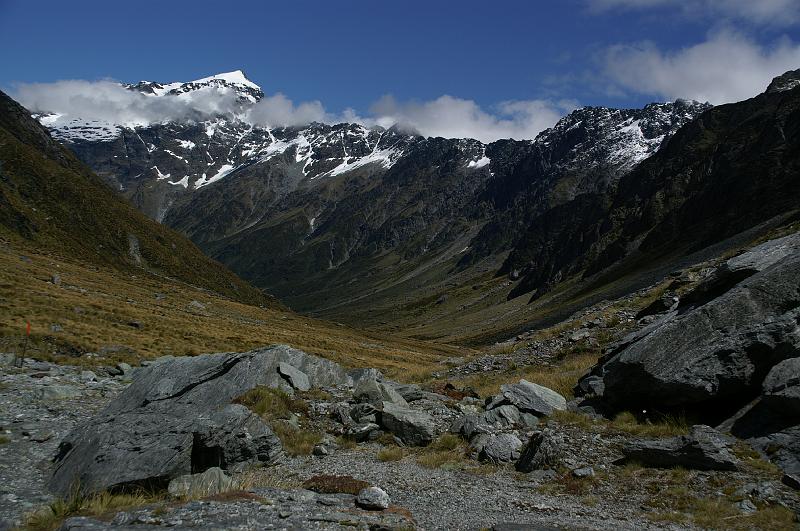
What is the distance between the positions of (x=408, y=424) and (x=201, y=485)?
23.2ft

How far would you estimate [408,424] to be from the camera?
1703 centimetres

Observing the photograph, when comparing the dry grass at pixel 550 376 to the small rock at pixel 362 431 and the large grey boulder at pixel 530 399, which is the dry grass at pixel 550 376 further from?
the small rock at pixel 362 431

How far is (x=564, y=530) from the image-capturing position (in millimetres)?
9828

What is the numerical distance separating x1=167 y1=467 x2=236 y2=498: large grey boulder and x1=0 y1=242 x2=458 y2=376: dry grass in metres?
22.1

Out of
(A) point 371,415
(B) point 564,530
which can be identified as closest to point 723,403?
(B) point 564,530

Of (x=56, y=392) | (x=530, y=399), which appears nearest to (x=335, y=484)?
(x=530, y=399)

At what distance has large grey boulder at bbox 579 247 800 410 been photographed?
13.8 meters

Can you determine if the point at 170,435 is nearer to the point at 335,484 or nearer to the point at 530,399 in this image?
the point at 335,484

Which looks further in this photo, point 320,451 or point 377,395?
point 377,395

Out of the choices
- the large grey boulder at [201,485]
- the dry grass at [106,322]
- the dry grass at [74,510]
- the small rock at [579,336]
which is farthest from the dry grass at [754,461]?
the dry grass at [106,322]

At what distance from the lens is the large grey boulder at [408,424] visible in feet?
54.6

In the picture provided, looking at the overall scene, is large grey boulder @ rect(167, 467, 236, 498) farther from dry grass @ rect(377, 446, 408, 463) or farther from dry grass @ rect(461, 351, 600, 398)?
dry grass @ rect(461, 351, 600, 398)

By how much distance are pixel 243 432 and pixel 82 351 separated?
23.1 m

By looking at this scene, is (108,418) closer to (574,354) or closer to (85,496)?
(85,496)
